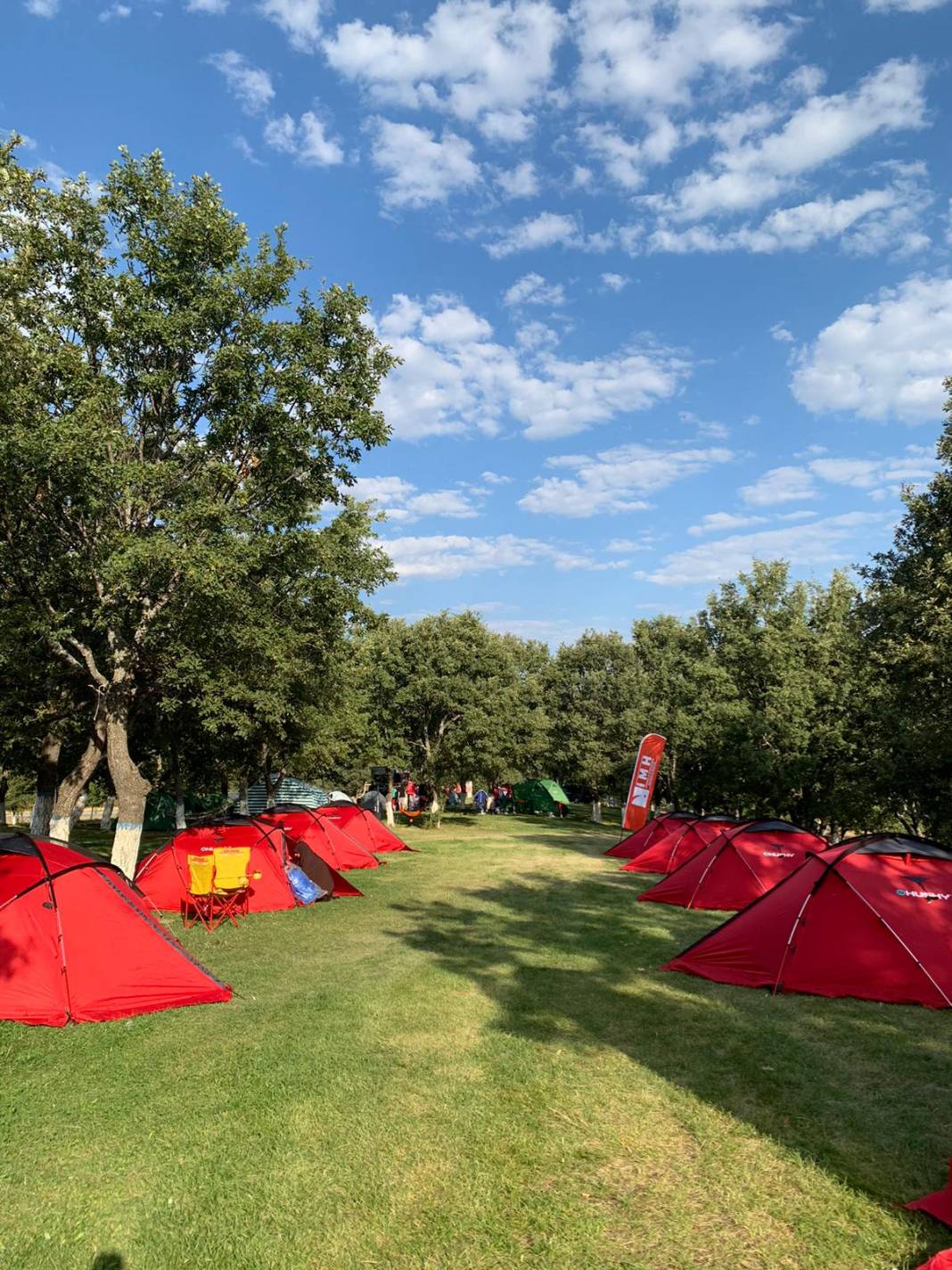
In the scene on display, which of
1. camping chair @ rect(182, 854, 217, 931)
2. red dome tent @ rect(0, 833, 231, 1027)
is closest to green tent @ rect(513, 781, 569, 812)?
camping chair @ rect(182, 854, 217, 931)

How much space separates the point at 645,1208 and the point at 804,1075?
2.67 metres

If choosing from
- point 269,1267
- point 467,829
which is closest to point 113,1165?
point 269,1267

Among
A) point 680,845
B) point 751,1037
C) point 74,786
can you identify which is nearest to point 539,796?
point 680,845

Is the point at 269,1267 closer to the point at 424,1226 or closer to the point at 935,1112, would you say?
the point at 424,1226

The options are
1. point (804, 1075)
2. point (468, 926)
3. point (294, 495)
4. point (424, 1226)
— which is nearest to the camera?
point (424, 1226)

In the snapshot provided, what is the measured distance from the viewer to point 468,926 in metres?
12.9

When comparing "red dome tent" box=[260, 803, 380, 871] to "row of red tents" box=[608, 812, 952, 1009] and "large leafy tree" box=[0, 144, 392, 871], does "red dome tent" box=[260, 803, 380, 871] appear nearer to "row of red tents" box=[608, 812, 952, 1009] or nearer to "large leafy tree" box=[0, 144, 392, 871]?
"large leafy tree" box=[0, 144, 392, 871]

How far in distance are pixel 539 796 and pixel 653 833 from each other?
2830cm

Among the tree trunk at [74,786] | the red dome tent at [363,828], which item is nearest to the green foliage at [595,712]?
the red dome tent at [363,828]

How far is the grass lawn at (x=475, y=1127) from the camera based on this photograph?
4.22 metres

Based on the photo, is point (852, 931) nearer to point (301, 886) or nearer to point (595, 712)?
point (301, 886)

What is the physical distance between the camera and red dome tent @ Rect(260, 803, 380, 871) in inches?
764

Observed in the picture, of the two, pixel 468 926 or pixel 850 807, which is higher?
pixel 850 807

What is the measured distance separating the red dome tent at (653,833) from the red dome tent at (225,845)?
11.3 m
